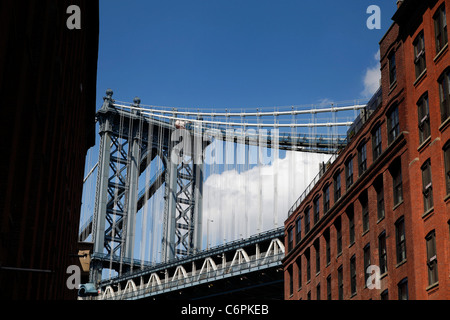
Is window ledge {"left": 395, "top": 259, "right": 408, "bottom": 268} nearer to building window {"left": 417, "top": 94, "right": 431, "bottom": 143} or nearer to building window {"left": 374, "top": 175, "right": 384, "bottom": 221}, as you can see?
building window {"left": 374, "top": 175, "right": 384, "bottom": 221}

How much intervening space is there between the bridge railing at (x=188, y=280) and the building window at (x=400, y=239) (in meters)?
43.0

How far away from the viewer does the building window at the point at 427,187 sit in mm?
38406

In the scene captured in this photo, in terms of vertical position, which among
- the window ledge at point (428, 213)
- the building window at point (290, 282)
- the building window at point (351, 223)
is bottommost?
the window ledge at point (428, 213)

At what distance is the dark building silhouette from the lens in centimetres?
2112

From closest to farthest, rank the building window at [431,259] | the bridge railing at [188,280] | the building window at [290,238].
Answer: the building window at [431,259], the building window at [290,238], the bridge railing at [188,280]

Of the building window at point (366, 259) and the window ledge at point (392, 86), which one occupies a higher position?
the window ledge at point (392, 86)

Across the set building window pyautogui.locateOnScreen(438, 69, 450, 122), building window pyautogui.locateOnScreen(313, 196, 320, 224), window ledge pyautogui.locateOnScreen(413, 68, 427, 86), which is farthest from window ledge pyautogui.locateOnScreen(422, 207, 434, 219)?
building window pyautogui.locateOnScreen(313, 196, 320, 224)

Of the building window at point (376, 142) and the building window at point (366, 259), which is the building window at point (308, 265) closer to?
the building window at point (366, 259)

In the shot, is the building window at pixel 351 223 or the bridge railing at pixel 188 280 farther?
the bridge railing at pixel 188 280

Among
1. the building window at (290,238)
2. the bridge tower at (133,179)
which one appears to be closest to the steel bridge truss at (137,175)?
the bridge tower at (133,179)

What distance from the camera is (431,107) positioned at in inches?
1539

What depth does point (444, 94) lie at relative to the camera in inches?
1497
